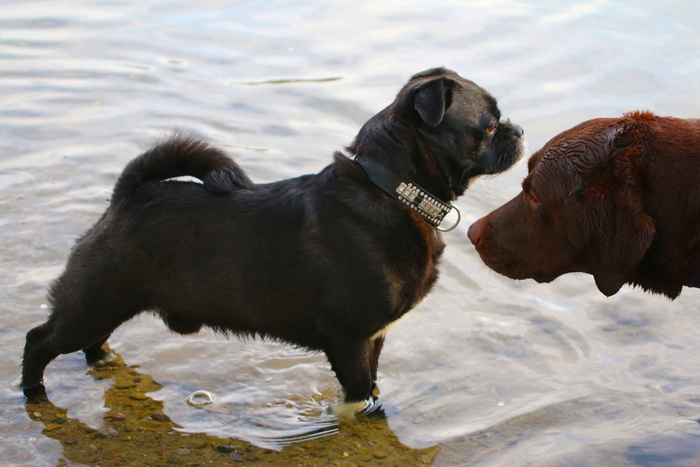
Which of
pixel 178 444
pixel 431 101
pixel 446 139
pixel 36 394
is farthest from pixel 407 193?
pixel 36 394

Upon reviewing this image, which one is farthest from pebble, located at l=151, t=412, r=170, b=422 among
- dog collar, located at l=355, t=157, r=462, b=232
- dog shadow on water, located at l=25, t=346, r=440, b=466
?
dog collar, located at l=355, t=157, r=462, b=232

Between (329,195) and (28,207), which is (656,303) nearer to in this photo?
(329,195)

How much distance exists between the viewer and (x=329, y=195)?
4.96 metres

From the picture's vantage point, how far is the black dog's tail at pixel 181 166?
5.04m

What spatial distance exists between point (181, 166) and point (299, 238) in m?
0.81

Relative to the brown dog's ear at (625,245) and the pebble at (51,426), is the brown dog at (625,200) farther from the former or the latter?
the pebble at (51,426)

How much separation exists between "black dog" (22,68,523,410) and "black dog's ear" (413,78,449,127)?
2 cm

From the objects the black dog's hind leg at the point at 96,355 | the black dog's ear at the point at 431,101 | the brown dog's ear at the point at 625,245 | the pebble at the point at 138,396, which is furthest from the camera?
the black dog's hind leg at the point at 96,355

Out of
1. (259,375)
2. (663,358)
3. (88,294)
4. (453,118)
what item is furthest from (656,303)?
(88,294)

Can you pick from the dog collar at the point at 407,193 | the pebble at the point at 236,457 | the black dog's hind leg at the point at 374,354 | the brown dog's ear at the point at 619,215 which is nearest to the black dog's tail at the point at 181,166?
the dog collar at the point at 407,193

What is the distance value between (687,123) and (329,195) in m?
1.89

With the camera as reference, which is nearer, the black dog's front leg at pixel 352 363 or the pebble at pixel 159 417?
the black dog's front leg at pixel 352 363

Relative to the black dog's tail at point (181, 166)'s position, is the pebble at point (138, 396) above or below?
below

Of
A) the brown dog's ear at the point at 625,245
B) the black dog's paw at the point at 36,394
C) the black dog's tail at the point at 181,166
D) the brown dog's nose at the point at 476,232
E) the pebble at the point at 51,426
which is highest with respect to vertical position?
the black dog's tail at the point at 181,166
